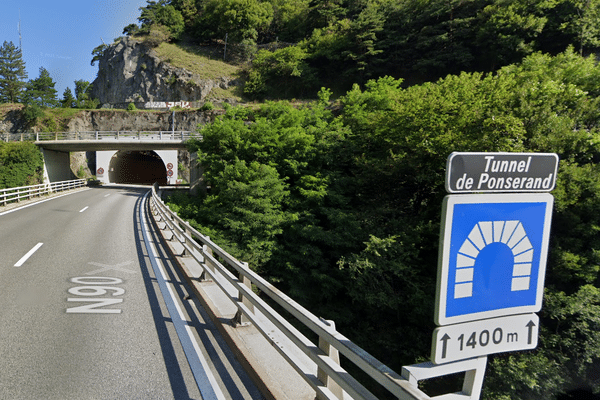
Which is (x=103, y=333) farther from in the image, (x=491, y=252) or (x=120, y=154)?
(x=120, y=154)

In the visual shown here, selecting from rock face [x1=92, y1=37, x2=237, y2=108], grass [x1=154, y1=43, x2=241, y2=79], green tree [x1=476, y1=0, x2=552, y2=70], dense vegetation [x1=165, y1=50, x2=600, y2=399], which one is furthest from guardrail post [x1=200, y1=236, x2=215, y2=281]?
grass [x1=154, y1=43, x2=241, y2=79]

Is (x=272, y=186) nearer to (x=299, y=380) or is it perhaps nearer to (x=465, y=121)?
(x=465, y=121)

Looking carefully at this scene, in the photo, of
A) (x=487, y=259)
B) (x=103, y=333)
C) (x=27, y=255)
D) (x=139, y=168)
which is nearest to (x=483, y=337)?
(x=487, y=259)

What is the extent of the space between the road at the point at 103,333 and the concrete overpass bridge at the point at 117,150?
79.8 ft

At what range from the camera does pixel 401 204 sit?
19.0 m

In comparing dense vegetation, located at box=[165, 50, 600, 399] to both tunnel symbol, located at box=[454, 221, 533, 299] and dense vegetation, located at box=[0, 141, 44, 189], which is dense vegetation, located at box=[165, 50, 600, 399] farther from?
dense vegetation, located at box=[0, 141, 44, 189]

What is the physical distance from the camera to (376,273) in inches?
609

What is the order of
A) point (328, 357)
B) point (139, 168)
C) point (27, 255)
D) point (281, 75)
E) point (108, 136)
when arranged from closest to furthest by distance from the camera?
point (328, 357) → point (27, 255) → point (108, 136) → point (281, 75) → point (139, 168)

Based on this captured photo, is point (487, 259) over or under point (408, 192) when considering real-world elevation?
over

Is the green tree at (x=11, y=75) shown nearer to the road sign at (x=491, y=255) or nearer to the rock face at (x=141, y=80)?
the rock face at (x=141, y=80)

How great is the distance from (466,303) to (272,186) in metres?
20.5

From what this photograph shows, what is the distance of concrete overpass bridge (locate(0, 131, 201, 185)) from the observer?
3591cm

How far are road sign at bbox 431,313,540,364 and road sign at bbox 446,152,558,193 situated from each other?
0.73 meters

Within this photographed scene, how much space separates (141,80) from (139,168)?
57.9 ft
